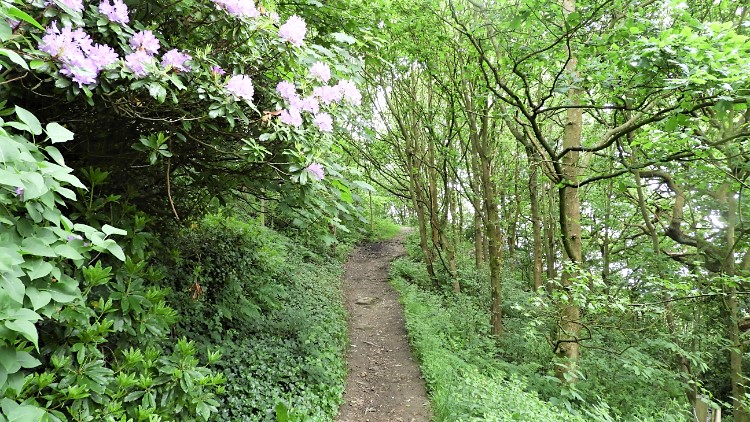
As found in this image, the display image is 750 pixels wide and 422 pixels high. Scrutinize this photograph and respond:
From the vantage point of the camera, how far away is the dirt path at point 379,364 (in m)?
5.32

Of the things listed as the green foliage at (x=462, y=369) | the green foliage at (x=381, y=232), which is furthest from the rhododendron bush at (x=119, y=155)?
the green foliage at (x=381, y=232)

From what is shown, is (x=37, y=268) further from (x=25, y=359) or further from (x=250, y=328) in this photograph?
(x=250, y=328)

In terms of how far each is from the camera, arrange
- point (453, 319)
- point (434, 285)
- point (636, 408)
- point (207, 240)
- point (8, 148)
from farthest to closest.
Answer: point (434, 285), point (453, 319), point (636, 408), point (207, 240), point (8, 148)

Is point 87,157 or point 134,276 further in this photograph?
point 87,157

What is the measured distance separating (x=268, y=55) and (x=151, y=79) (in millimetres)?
888

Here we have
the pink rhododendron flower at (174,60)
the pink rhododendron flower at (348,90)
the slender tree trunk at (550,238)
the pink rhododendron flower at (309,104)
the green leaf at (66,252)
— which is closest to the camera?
the green leaf at (66,252)

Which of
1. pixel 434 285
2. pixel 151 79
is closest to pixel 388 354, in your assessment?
pixel 434 285

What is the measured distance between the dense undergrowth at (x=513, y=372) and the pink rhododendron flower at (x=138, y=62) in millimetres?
3977

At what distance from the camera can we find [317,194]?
2982 mm

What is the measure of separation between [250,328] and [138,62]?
413cm

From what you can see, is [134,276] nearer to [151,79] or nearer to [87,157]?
[87,157]

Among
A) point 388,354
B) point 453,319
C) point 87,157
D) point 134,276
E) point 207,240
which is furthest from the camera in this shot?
point 453,319

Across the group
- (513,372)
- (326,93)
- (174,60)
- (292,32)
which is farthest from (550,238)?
(174,60)

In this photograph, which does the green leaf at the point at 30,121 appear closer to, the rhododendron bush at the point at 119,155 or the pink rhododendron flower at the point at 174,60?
the rhododendron bush at the point at 119,155
